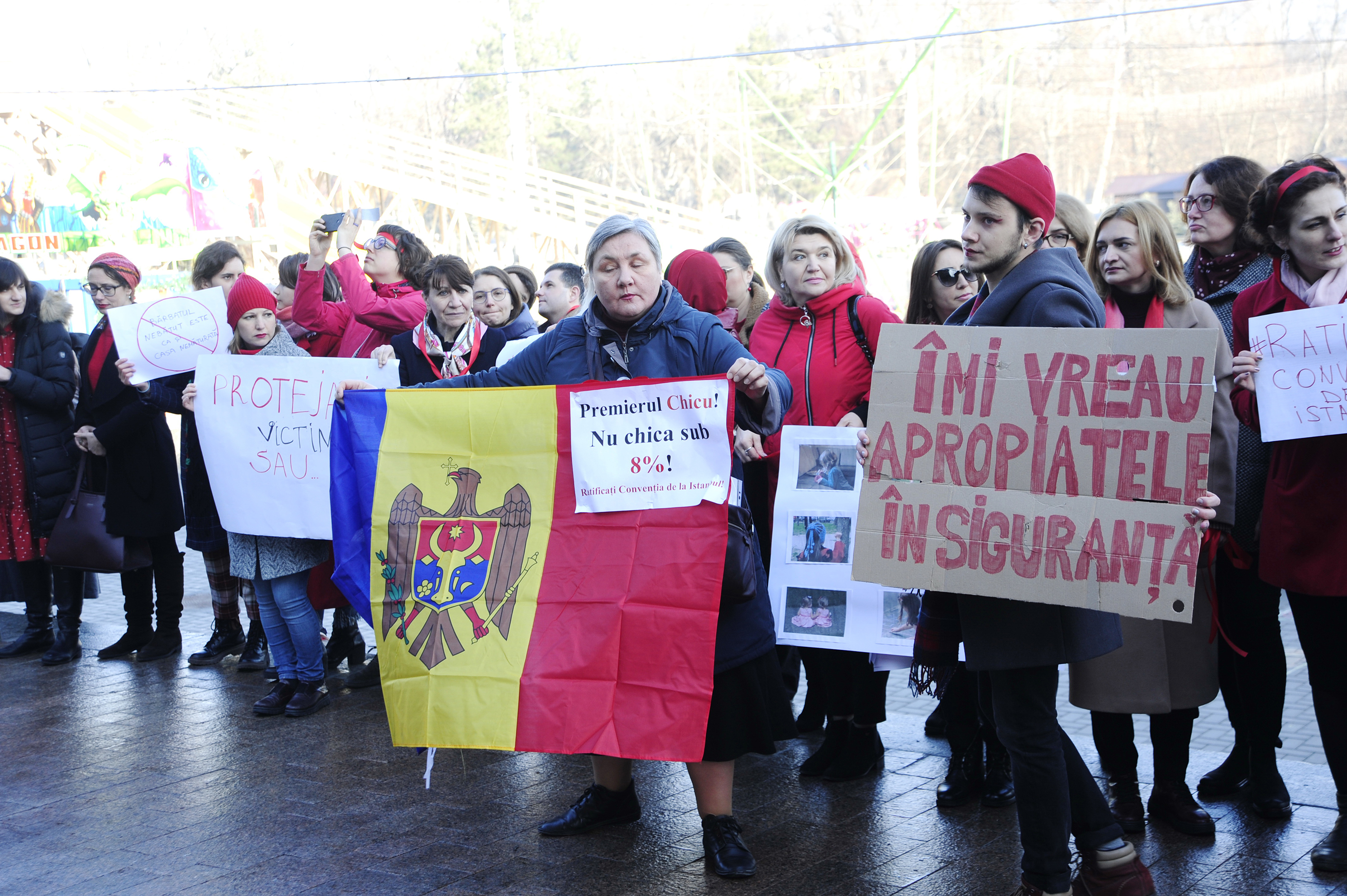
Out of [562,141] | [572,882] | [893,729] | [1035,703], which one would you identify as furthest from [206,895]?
[562,141]

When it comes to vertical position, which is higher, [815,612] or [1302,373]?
[1302,373]

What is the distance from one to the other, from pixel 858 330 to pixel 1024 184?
1541mm

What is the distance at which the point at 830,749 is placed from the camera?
4621 millimetres

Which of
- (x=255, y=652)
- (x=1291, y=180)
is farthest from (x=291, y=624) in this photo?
(x=1291, y=180)

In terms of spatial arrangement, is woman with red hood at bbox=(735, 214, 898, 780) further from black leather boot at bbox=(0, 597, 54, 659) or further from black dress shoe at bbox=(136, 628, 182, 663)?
black leather boot at bbox=(0, 597, 54, 659)

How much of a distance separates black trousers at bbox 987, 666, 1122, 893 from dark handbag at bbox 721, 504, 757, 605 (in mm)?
753

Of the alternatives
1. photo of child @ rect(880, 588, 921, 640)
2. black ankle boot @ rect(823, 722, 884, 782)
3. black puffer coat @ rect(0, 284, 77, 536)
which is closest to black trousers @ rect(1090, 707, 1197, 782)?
photo of child @ rect(880, 588, 921, 640)

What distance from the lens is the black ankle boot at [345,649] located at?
21.1 ft

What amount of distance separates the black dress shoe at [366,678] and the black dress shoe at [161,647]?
1374 mm

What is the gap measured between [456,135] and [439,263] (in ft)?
166

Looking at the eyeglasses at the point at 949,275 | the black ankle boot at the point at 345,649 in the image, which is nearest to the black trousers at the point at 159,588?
the black ankle boot at the point at 345,649

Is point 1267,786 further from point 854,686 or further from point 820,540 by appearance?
point 820,540

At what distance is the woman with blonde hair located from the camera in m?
3.71

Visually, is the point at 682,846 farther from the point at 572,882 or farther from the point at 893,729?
the point at 893,729
